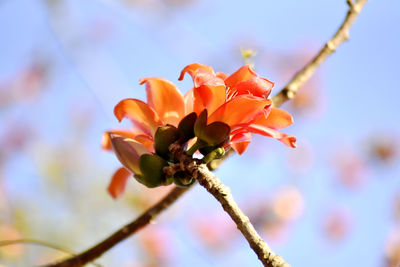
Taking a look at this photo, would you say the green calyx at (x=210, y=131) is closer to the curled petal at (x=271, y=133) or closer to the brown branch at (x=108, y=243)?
the curled petal at (x=271, y=133)

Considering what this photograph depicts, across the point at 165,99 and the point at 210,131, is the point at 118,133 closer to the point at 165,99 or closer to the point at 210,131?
the point at 165,99

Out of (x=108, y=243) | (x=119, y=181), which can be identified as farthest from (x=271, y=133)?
(x=108, y=243)

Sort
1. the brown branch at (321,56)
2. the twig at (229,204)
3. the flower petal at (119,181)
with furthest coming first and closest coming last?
the brown branch at (321,56) < the flower petal at (119,181) < the twig at (229,204)

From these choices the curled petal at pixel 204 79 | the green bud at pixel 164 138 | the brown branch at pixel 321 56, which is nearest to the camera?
the curled petal at pixel 204 79

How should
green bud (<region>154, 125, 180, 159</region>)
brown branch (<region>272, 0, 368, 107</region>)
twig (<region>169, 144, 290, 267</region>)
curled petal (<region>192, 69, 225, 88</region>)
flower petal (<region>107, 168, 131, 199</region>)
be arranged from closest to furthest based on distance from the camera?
twig (<region>169, 144, 290, 267</region>) → curled petal (<region>192, 69, 225, 88</region>) → green bud (<region>154, 125, 180, 159</region>) → flower petal (<region>107, 168, 131, 199</region>) → brown branch (<region>272, 0, 368, 107</region>)

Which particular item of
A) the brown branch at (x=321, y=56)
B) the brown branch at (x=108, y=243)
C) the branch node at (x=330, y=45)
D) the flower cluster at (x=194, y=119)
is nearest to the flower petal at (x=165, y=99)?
the flower cluster at (x=194, y=119)

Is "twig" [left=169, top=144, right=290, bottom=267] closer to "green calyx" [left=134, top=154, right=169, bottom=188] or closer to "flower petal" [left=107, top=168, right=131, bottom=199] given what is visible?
"green calyx" [left=134, top=154, right=169, bottom=188]

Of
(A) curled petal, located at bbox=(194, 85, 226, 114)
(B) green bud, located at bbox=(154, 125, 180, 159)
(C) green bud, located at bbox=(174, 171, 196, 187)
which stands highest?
(B) green bud, located at bbox=(154, 125, 180, 159)

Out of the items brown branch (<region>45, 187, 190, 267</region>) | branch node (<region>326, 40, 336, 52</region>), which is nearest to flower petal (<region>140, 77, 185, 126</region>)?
brown branch (<region>45, 187, 190, 267</region>)

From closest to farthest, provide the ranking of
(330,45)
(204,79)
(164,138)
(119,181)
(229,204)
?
(229,204) → (204,79) → (164,138) → (119,181) → (330,45)
